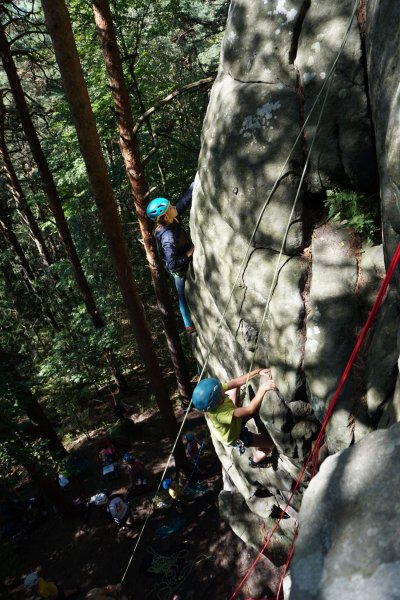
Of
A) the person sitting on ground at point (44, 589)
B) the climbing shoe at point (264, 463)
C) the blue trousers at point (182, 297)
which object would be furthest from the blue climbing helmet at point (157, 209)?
the person sitting on ground at point (44, 589)

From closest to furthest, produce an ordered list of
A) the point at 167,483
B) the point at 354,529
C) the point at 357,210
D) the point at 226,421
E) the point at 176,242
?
the point at 354,529, the point at 357,210, the point at 226,421, the point at 176,242, the point at 167,483

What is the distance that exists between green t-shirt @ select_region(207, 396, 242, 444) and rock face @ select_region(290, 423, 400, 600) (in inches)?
129

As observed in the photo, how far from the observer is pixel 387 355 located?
12.0 feet

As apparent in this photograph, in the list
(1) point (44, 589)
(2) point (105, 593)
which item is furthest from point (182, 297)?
(1) point (44, 589)

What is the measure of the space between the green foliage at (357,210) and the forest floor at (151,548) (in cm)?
697

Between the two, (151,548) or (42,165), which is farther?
(42,165)

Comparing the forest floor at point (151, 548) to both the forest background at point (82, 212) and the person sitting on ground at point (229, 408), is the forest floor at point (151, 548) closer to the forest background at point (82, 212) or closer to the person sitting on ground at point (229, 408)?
the forest background at point (82, 212)

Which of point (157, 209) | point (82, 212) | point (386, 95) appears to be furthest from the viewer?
point (82, 212)

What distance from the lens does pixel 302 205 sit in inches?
184

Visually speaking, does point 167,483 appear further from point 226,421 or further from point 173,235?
point 173,235

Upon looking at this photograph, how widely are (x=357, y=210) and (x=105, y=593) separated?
929 cm

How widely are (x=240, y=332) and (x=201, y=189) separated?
218 centimetres

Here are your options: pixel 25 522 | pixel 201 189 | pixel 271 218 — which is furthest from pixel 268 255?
pixel 25 522

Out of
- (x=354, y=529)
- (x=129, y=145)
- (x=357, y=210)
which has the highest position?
(x=129, y=145)
